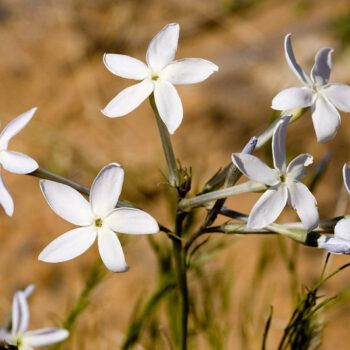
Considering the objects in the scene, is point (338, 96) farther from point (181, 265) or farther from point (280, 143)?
point (181, 265)

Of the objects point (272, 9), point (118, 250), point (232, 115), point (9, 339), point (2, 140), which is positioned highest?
point (272, 9)

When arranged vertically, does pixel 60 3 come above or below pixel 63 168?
above

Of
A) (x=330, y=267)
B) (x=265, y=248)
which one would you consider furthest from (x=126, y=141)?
(x=265, y=248)

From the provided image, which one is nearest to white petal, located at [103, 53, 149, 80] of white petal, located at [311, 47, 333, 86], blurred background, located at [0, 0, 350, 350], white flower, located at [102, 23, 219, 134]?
white flower, located at [102, 23, 219, 134]

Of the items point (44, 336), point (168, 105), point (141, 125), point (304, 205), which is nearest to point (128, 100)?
point (168, 105)

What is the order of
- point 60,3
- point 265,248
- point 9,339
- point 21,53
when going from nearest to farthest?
1. point 9,339
2. point 265,248
3. point 21,53
4. point 60,3

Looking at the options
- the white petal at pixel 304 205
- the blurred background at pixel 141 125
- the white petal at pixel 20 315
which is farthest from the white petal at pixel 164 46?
the blurred background at pixel 141 125

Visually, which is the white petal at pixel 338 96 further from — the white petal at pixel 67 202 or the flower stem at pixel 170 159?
the white petal at pixel 67 202

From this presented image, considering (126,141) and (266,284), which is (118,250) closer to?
(266,284)
